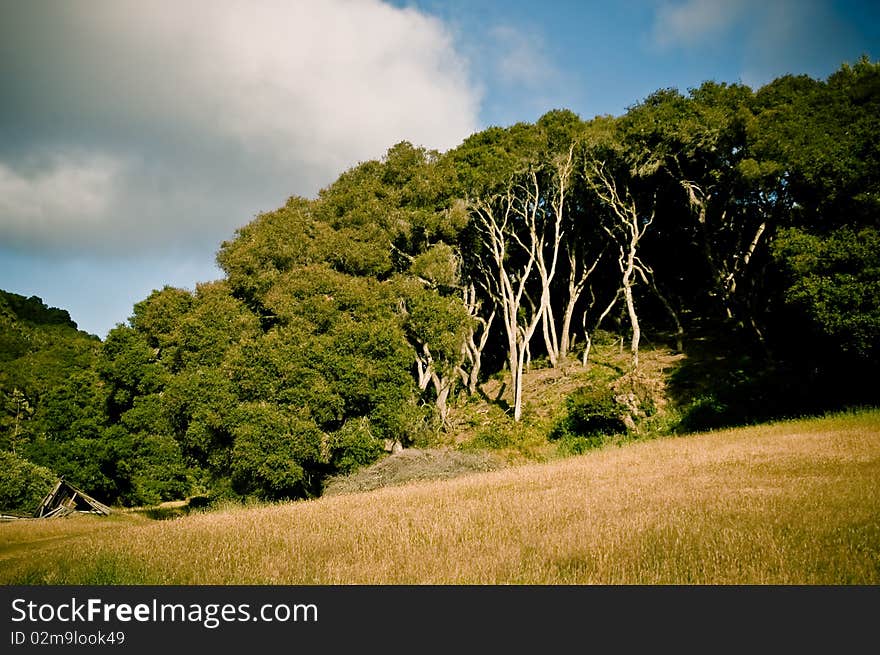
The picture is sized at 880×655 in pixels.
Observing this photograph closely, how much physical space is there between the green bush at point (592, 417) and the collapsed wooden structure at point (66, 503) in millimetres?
29169

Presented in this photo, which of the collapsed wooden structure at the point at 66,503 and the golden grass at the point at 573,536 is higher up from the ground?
the golden grass at the point at 573,536

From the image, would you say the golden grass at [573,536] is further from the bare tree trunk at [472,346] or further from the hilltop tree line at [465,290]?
the bare tree trunk at [472,346]

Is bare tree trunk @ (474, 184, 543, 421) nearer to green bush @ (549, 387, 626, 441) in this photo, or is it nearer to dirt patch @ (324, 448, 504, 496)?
green bush @ (549, 387, 626, 441)

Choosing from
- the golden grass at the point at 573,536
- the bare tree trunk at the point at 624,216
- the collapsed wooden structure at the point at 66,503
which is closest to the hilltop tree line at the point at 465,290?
the bare tree trunk at the point at 624,216

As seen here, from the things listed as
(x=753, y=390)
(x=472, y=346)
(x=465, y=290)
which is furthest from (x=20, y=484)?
(x=753, y=390)

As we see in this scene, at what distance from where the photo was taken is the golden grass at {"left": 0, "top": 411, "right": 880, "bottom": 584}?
5672 mm

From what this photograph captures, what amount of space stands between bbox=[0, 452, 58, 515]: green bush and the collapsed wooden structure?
9.05 feet

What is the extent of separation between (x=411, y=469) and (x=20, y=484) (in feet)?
108

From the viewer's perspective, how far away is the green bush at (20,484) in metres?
33.6

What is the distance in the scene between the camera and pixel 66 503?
31781 millimetres

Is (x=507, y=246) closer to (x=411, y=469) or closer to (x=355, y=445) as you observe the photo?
(x=355, y=445)

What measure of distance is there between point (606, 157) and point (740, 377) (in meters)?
15.0
